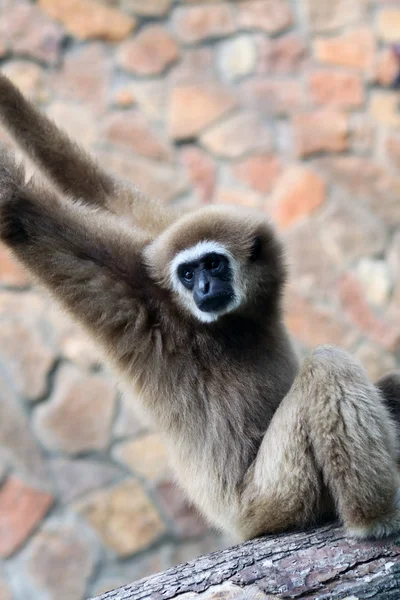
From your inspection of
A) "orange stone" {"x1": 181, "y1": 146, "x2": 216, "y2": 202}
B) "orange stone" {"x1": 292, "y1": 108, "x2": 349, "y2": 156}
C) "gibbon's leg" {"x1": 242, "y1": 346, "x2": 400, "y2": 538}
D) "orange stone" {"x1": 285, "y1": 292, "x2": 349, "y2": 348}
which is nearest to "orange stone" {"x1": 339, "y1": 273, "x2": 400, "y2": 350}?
"orange stone" {"x1": 285, "y1": 292, "x2": 349, "y2": 348}

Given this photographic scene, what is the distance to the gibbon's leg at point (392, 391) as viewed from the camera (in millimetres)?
3664

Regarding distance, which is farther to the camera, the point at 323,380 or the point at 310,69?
the point at 310,69

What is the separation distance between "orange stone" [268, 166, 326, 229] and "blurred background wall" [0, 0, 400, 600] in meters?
0.01

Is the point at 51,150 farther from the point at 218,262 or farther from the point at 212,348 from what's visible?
the point at 212,348

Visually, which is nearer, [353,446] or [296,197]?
[353,446]

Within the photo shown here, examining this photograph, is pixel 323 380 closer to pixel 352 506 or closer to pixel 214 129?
pixel 352 506

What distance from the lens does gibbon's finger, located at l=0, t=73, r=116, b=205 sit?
143 inches

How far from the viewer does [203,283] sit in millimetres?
3486

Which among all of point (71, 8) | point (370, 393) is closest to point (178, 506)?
point (370, 393)

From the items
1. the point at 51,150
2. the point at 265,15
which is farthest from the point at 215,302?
the point at 265,15

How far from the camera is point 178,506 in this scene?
6.51 metres

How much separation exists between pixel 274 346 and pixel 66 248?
113 cm

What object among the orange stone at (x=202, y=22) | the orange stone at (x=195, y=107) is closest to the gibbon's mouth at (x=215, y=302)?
the orange stone at (x=195, y=107)

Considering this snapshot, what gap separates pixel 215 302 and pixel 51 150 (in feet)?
3.79
